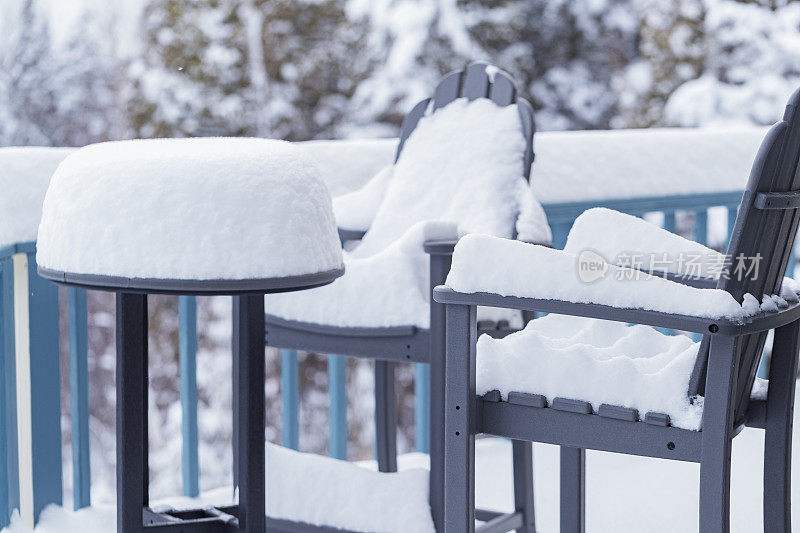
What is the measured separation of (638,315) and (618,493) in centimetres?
141

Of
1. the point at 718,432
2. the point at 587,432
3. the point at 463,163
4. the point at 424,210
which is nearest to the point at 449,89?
the point at 463,163

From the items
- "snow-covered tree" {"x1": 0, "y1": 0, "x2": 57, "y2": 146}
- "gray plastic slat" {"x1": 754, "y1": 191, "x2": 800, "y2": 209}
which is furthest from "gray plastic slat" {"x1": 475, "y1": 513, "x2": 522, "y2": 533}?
"snow-covered tree" {"x1": 0, "y1": 0, "x2": 57, "y2": 146}

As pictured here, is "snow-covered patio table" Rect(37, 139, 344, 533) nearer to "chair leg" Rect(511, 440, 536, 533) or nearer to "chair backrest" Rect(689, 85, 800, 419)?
"chair backrest" Rect(689, 85, 800, 419)

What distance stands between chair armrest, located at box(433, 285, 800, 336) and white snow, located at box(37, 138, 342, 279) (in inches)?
10.1

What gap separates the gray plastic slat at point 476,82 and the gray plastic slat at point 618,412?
1.24 m

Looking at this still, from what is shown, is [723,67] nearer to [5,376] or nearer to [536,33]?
[536,33]

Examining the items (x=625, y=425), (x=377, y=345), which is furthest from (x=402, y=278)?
(x=625, y=425)

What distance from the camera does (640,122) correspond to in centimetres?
1126

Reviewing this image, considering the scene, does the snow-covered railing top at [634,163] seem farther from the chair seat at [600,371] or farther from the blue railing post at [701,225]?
the chair seat at [600,371]

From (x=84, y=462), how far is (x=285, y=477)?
584 mm

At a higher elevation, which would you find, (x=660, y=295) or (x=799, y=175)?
(x=799, y=175)

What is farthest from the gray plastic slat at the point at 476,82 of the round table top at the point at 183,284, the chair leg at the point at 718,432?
the chair leg at the point at 718,432

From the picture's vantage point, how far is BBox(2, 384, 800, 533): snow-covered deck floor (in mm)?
2543

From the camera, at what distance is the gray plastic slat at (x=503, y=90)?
2.62 m
